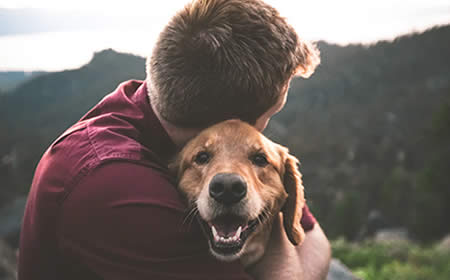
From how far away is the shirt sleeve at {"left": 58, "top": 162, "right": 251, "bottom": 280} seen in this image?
6.31ft

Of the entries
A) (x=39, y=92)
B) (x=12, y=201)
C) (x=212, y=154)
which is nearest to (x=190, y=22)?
(x=212, y=154)

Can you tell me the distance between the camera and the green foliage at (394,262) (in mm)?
7742

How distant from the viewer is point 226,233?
246 cm

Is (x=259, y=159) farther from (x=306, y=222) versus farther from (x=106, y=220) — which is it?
(x=106, y=220)

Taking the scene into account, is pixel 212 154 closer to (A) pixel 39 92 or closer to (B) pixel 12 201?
(B) pixel 12 201

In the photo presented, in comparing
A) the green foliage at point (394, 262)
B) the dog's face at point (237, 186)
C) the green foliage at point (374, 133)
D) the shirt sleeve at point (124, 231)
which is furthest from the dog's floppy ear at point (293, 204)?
the green foliage at point (374, 133)

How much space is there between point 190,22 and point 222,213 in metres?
1.20

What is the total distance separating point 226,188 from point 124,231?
2.21 ft

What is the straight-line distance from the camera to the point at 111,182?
1970 mm

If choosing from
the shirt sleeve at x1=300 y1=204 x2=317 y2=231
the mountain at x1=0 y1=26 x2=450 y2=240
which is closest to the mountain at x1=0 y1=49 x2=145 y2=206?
the mountain at x1=0 y1=26 x2=450 y2=240

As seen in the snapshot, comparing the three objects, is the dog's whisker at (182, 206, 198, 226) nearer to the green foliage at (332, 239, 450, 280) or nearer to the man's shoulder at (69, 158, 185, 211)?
the man's shoulder at (69, 158, 185, 211)

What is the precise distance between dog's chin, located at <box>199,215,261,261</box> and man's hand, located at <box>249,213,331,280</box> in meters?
0.30

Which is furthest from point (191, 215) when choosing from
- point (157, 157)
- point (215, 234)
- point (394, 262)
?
point (394, 262)

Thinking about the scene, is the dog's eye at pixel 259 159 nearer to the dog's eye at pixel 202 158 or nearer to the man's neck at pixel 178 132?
the dog's eye at pixel 202 158
